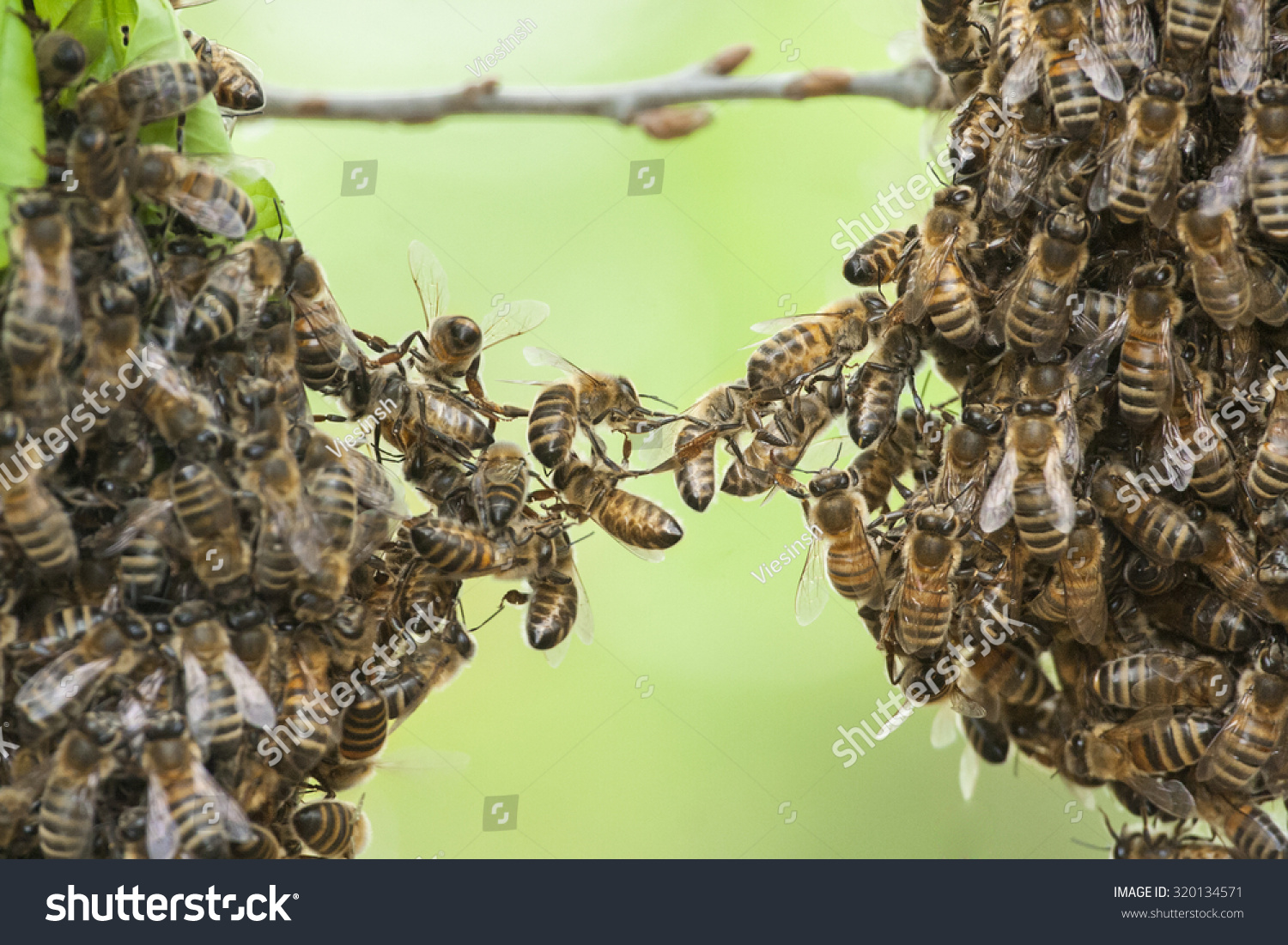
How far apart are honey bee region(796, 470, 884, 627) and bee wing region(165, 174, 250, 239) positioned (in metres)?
0.83

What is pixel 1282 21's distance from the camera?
144 cm

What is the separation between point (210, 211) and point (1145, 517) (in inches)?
47.6

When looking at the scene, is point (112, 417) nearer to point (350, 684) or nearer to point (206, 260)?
point (206, 260)

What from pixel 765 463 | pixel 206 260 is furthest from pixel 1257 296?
pixel 206 260

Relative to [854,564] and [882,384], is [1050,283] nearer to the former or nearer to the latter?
[882,384]

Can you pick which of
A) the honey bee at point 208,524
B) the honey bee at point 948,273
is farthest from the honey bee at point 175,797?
the honey bee at point 948,273

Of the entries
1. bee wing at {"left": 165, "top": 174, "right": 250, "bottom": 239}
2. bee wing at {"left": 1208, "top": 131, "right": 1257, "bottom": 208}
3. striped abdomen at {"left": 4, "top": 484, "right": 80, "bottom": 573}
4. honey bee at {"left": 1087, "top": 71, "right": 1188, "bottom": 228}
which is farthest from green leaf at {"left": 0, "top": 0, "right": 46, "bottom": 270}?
bee wing at {"left": 1208, "top": 131, "right": 1257, "bottom": 208}

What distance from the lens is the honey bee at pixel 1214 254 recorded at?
1.41 metres

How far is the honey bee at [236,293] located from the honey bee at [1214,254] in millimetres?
1117

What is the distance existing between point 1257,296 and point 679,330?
60.9 inches

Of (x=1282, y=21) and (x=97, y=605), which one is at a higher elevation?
(x=1282, y=21)

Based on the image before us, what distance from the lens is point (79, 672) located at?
1303mm

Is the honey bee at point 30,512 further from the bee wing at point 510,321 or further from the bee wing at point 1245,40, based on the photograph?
the bee wing at point 1245,40

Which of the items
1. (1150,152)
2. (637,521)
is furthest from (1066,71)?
(637,521)
